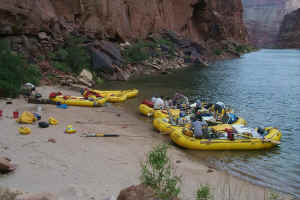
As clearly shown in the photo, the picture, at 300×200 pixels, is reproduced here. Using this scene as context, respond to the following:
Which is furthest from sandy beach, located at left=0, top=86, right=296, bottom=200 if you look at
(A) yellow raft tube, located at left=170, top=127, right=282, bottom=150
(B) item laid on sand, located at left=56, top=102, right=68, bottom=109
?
(B) item laid on sand, located at left=56, top=102, right=68, bottom=109

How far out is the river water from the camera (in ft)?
30.7

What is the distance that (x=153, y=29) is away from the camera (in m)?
46.9

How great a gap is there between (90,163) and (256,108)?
12534mm

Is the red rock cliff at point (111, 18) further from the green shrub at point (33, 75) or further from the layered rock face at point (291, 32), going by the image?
the layered rock face at point (291, 32)

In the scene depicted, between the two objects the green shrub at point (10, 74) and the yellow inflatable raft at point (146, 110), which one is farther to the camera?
the green shrub at point (10, 74)

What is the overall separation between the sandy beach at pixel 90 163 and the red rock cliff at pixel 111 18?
47.3ft

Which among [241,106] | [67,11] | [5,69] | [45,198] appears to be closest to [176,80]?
[241,106]

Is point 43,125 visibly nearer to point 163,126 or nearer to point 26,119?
point 26,119

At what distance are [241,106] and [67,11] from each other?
73.2ft

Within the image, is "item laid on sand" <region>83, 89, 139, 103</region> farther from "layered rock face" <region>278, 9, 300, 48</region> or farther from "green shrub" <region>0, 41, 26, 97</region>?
"layered rock face" <region>278, 9, 300, 48</region>

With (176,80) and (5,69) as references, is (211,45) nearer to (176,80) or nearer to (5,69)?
(176,80)

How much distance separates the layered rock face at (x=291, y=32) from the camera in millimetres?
125075

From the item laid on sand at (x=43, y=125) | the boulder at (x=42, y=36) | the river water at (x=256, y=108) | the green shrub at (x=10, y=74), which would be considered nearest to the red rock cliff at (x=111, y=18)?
the boulder at (x=42, y=36)

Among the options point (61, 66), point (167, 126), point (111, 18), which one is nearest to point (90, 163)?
point (167, 126)
